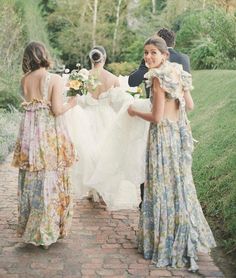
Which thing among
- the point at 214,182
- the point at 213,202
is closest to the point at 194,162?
the point at 214,182

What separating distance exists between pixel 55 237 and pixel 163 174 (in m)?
1.36

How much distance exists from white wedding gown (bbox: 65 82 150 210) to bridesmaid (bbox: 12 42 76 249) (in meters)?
0.83

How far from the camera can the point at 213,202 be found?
6.56 metres

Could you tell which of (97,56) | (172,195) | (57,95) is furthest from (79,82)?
(172,195)

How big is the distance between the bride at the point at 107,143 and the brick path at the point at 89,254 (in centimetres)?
36

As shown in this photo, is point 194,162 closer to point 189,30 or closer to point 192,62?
point 192,62

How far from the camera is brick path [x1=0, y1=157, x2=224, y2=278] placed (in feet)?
15.1

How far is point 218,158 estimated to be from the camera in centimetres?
Result: 792

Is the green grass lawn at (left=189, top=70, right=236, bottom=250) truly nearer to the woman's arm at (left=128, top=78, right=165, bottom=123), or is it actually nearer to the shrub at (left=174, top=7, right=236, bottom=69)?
the woman's arm at (left=128, top=78, right=165, bottom=123)

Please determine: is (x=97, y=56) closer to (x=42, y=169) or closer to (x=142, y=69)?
(x=142, y=69)

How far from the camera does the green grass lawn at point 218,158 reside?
5951mm

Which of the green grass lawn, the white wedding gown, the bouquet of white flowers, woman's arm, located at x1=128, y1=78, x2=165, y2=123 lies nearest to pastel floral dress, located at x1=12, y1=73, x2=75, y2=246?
the bouquet of white flowers

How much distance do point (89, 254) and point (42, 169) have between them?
3.28ft

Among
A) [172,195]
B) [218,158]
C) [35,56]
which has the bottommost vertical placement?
[218,158]
